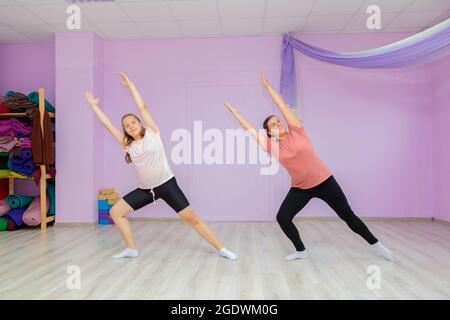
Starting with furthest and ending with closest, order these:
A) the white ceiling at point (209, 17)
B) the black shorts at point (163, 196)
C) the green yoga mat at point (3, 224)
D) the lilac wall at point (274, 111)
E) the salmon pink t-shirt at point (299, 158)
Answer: the lilac wall at point (274, 111), the green yoga mat at point (3, 224), the white ceiling at point (209, 17), the black shorts at point (163, 196), the salmon pink t-shirt at point (299, 158)

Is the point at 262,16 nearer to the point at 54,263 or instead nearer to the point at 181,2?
the point at 181,2

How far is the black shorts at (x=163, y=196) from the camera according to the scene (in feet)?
9.91

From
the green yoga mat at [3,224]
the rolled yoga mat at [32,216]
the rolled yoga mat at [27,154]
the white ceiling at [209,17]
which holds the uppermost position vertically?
the white ceiling at [209,17]

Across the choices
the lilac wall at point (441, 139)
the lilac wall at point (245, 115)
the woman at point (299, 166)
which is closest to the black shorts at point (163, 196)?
the woman at point (299, 166)

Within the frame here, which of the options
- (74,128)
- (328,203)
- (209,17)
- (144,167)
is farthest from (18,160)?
Result: (328,203)

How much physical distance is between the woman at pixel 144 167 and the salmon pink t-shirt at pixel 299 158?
2.77 ft

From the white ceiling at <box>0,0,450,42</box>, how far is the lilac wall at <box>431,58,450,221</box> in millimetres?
670

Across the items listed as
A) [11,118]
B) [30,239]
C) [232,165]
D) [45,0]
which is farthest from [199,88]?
[30,239]

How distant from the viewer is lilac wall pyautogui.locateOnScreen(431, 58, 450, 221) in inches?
184

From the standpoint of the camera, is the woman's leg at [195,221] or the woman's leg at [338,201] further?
the woman's leg at [195,221]

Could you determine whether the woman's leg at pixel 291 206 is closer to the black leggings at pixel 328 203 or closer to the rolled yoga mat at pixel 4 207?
the black leggings at pixel 328 203

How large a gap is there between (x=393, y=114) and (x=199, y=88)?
8.63ft

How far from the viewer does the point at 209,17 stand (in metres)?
4.39

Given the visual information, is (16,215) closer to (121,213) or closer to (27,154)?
(27,154)
